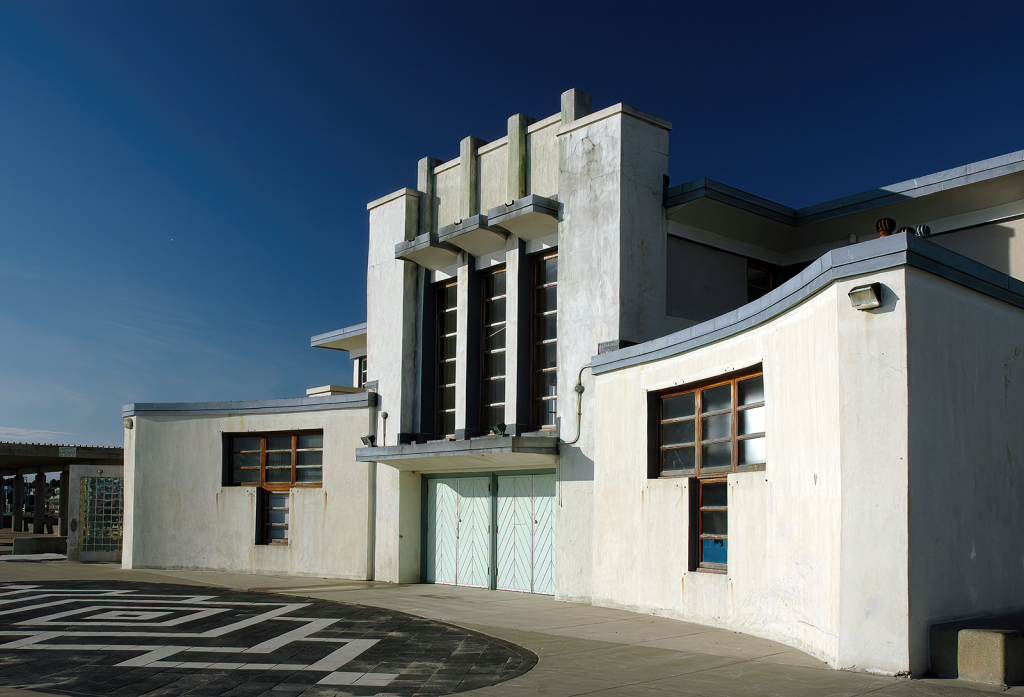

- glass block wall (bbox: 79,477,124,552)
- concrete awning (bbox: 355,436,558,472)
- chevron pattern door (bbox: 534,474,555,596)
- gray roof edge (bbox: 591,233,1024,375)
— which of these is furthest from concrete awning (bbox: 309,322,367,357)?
gray roof edge (bbox: 591,233,1024,375)

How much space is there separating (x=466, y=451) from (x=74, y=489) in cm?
1199

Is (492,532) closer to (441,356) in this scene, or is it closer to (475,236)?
(441,356)

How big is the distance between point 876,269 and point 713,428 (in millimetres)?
3814

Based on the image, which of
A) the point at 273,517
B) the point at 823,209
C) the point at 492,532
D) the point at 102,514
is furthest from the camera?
the point at 102,514

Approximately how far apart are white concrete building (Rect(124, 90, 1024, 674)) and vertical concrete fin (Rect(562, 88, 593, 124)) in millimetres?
50

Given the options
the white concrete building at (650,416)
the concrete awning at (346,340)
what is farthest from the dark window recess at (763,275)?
the concrete awning at (346,340)

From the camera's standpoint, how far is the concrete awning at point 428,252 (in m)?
16.0

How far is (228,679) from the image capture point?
7.71m

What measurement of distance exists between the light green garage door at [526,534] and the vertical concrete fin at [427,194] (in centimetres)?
491

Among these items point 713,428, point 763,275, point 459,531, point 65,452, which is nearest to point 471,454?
point 459,531

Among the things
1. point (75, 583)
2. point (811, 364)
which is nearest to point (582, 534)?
point (811, 364)

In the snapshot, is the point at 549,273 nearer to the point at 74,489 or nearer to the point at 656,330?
the point at 656,330

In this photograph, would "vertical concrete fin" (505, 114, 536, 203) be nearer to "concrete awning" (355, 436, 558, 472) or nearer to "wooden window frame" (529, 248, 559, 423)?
"wooden window frame" (529, 248, 559, 423)

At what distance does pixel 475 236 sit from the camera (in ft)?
50.6
